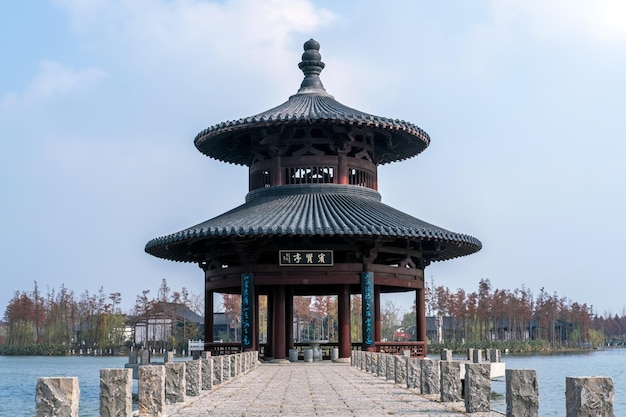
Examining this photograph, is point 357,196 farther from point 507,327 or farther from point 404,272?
point 507,327

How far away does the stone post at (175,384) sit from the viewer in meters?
15.2

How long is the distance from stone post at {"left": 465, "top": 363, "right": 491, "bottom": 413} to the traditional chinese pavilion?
14.0m

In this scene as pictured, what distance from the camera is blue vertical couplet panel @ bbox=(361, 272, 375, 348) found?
28.8 metres

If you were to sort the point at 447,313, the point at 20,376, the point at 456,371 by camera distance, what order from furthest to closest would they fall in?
the point at 447,313, the point at 20,376, the point at 456,371

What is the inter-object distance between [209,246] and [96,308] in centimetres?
7872

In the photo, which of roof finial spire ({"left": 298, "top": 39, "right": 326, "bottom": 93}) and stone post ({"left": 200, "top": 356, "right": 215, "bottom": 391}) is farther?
roof finial spire ({"left": 298, "top": 39, "right": 326, "bottom": 93})

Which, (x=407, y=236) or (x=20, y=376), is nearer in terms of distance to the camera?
(x=407, y=236)

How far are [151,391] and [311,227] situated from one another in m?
14.7

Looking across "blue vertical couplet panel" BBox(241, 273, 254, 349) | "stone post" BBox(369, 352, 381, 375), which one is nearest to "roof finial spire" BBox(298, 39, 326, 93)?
"blue vertical couplet panel" BBox(241, 273, 254, 349)

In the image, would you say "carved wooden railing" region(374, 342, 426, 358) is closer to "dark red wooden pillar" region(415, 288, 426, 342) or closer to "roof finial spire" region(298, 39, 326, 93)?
"dark red wooden pillar" region(415, 288, 426, 342)

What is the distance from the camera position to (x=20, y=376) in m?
58.2

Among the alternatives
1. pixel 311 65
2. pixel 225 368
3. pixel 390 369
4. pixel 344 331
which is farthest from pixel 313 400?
pixel 311 65

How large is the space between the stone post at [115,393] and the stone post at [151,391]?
0.89m

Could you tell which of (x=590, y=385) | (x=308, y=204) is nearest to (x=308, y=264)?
(x=308, y=204)
